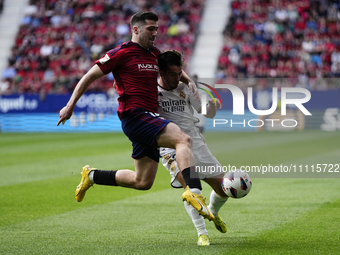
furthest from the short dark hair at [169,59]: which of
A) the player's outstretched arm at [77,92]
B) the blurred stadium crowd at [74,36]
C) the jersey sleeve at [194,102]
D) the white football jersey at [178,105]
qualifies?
the blurred stadium crowd at [74,36]

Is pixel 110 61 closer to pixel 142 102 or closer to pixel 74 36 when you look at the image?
pixel 142 102

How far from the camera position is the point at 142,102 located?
189 inches

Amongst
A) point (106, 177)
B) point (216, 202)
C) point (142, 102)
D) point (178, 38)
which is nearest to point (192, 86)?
point (142, 102)

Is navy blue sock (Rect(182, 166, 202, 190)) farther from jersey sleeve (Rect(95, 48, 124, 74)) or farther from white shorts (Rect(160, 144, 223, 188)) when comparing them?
jersey sleeve (Rect(95, 48, 124, 74))

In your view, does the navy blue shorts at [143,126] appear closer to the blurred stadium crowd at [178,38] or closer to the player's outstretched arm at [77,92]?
the player's outstretched arm at [77,92]

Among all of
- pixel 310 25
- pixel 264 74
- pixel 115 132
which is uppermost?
pixel 310 25

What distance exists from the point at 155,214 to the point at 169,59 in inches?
90.1

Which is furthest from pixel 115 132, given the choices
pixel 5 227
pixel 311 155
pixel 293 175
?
pixel 5 227

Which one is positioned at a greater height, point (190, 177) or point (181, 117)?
point (181, 117)

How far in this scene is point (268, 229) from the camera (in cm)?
533

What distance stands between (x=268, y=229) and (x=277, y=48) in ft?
63.7

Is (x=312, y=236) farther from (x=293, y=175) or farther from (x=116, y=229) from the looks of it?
(x=293, y=175)

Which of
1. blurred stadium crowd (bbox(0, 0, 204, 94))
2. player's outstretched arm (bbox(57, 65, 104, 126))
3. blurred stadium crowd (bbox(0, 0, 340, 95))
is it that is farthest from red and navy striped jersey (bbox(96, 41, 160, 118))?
blurred stadium crowd (bbox(0, 0, 204, 94))

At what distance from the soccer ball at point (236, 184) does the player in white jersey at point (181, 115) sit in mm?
221
